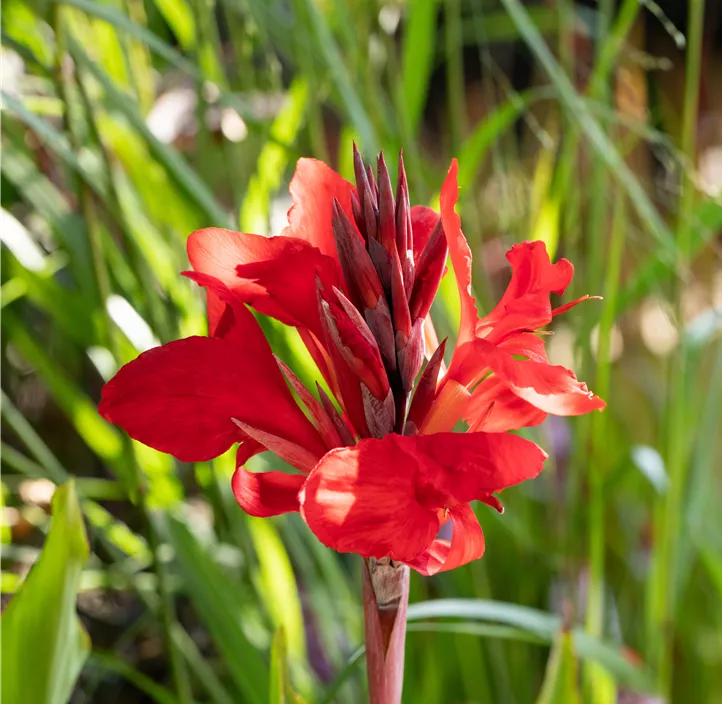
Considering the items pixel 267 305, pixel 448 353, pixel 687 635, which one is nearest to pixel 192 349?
pixel 267 305

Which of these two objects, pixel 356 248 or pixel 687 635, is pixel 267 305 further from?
pixel 687 635

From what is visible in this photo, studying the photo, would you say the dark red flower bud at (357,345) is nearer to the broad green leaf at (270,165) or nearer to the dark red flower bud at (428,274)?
the dark red flower bud at (428,274)

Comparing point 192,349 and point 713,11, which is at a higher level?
point 713,11

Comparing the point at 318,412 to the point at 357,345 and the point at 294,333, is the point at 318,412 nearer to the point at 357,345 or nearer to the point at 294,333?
the point at 357,345

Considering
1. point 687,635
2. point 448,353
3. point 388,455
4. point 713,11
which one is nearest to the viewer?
point 388,455

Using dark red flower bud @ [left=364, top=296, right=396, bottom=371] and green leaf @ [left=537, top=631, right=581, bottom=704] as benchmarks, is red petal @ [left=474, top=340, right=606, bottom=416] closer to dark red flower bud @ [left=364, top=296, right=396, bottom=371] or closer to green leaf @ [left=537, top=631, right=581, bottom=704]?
dark red flower bud @ [left=364, top=296, right=396, bottom=371]

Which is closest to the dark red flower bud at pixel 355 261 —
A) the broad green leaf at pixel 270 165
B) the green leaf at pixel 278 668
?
the green leaf at pixel 278 668
